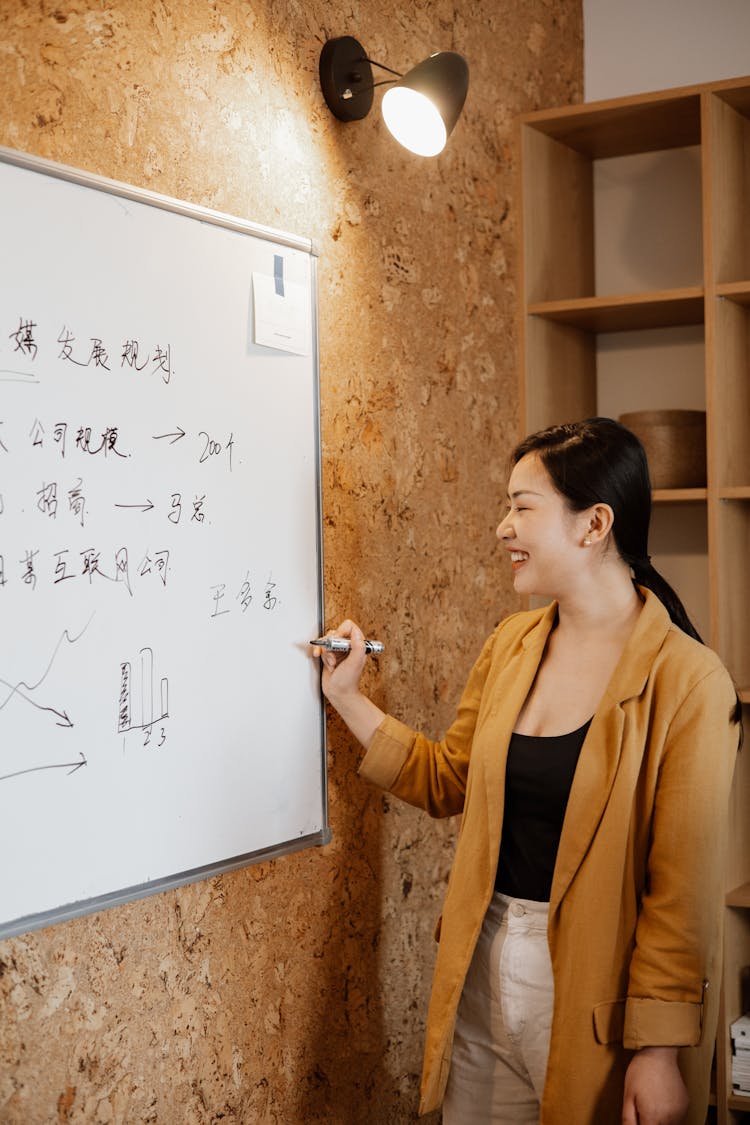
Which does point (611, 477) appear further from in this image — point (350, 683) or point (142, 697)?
point (142, 697)

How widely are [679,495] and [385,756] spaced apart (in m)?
0.97

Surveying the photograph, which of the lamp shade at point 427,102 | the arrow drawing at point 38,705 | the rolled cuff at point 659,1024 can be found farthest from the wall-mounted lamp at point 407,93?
the rolled cuff at point 659,1024

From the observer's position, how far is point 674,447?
102 inches

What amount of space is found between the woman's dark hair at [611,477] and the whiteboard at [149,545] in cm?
41

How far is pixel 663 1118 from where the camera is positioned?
1606 millimetres

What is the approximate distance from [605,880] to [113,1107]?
0.77 metres

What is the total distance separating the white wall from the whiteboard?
1.40 metres

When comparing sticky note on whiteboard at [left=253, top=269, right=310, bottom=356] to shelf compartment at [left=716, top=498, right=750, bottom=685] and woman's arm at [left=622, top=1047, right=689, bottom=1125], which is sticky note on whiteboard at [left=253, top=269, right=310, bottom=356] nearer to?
shelf compartment at [left=716, top=498, right=750, bottom=685]

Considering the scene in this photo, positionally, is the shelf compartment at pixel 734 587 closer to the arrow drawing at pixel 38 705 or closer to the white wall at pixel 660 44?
the white wall at pixel 660 44

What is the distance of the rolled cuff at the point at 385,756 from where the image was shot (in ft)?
6.48

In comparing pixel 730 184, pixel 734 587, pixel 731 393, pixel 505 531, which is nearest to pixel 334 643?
pixel 505 531

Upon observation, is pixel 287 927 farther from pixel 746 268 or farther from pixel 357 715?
pixel 746 268

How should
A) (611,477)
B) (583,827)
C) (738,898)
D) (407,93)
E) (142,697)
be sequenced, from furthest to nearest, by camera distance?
1. (738,898)
2. (407,93)
3. (611,477)
4. (583,827)
5. (142,697)

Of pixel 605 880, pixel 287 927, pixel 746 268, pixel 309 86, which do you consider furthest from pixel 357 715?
pixel 746 268
